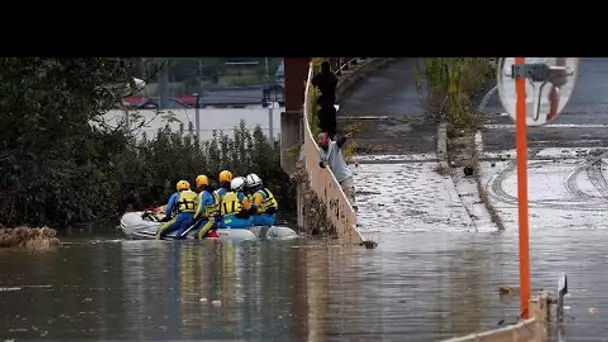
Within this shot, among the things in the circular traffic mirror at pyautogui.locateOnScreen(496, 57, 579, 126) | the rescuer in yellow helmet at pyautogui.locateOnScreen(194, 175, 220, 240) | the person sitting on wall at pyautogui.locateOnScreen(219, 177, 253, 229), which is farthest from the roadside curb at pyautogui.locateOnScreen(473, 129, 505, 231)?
the circular traffic mirror at pyautogui.locateOnScreen(496, 57, 579, 126)

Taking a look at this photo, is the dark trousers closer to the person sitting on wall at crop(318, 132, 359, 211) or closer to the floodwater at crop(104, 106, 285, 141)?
the person sitting on wall at crop(318, 132, 359, 211)

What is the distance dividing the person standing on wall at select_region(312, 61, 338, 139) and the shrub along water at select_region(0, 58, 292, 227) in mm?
3331

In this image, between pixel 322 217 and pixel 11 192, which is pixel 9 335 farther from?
pixel 11 192

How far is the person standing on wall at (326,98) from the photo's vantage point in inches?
1081

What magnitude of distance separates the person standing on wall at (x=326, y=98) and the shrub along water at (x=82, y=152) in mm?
3331

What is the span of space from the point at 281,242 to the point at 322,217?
1637mm

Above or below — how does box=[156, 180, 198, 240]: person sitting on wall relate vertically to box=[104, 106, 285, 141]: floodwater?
below

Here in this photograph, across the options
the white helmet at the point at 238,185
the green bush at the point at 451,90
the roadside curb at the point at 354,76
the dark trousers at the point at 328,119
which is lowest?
the white helmet at the point at 238,185

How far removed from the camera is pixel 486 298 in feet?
50.4

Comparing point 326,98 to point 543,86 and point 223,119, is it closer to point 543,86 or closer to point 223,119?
point 543,86

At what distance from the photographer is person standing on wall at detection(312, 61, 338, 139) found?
2745cm

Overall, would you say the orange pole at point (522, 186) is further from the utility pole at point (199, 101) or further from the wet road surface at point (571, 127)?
the utility pole at point (199, 101)

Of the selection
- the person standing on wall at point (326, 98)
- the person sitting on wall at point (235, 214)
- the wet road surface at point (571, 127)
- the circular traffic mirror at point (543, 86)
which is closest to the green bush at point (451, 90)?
the wet road surface at point (571, 127)

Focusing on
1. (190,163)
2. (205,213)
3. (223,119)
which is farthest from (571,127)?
(223,119)
